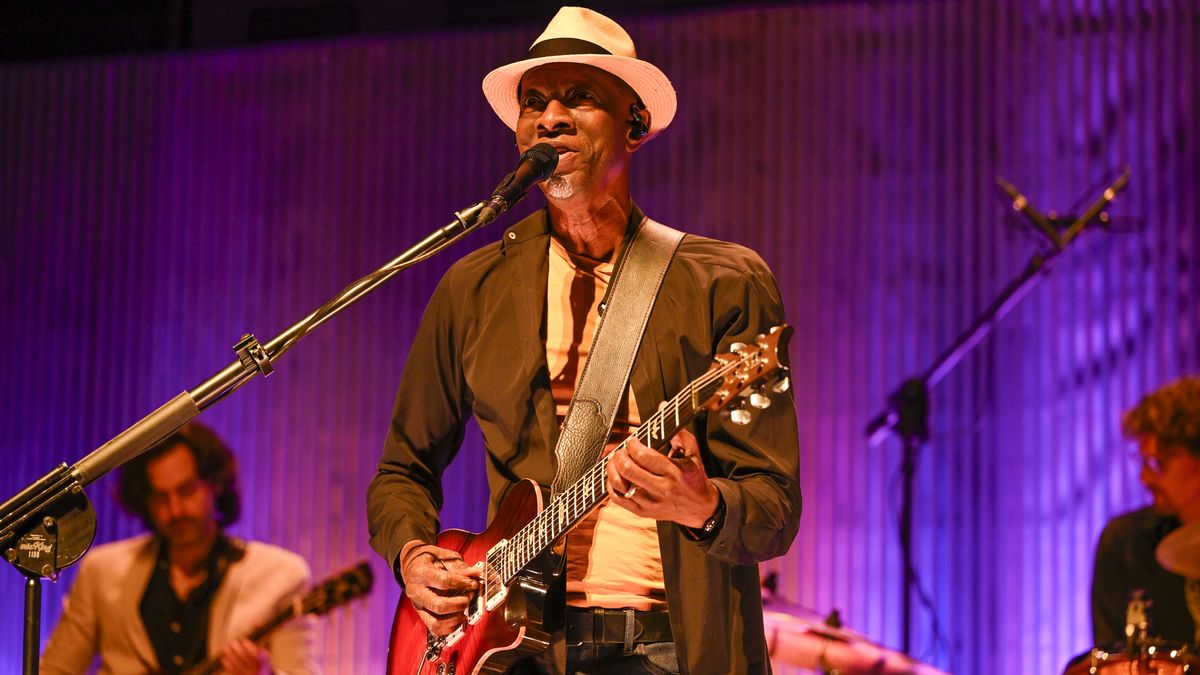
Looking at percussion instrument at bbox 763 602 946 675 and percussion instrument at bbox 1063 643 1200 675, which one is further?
A: percussion instrument at bbox 763 602 946 675

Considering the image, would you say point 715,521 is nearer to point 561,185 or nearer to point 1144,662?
point 561,185

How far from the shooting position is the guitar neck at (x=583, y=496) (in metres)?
2.27

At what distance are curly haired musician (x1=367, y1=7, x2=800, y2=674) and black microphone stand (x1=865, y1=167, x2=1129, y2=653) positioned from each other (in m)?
2.98

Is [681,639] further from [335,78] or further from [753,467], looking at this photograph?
[335,78]

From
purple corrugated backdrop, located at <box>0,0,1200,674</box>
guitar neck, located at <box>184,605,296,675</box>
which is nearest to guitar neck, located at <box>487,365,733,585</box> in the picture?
guitar neck, located at <box>184,605,296,675</box>

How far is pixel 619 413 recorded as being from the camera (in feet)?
8.59

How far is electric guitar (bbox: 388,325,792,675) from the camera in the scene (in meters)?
2.22

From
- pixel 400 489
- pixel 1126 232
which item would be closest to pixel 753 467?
pixel 400 489

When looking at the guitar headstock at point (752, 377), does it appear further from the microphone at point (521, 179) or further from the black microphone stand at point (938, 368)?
the black microphone stand at point (938, 368)

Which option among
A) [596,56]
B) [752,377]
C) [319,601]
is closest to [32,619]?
[752,377]

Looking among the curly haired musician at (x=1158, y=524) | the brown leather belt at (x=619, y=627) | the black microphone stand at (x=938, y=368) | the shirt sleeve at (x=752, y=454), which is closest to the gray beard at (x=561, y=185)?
the shirt sleeve at (x=752, y=454)

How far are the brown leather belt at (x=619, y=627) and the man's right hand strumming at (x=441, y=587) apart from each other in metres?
0.23

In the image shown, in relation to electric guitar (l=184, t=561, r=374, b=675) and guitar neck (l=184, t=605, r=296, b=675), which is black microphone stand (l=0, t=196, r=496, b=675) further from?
guitar neck (l=184, t=605, r=296, b=675)

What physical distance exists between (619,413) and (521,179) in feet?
1.59
